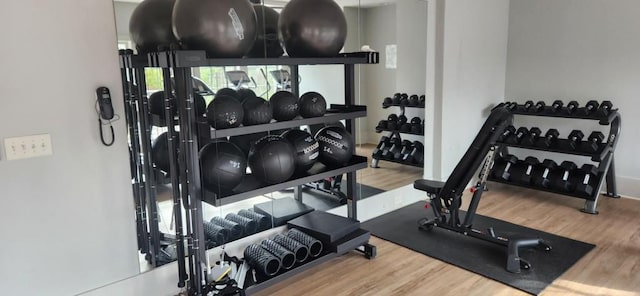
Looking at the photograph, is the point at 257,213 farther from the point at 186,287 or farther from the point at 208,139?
the point at 208,139

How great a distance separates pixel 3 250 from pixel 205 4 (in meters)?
1.49

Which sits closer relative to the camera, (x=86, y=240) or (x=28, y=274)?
(x=28, y=274)

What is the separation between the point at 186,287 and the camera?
2484 mm

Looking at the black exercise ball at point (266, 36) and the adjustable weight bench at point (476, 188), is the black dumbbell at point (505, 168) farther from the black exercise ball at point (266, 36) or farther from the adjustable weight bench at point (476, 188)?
the black exercise ball at point (266, 36)

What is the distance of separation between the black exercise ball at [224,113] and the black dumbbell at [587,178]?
10.4ft

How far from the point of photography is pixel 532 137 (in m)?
4.31

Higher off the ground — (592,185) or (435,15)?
(435,15)

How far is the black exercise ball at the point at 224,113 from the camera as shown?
216cm

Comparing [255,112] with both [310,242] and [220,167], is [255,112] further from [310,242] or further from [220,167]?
[310,242]

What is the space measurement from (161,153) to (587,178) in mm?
3572

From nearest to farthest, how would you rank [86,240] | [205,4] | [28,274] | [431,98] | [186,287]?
[205,4]
[28,274]
[86,240]
[186,287]
[431,98]

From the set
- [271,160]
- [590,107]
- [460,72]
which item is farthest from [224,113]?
[590,107]

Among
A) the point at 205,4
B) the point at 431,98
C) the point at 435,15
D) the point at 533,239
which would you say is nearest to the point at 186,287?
the point at 205,4

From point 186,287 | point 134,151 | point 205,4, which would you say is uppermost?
point 205,4
